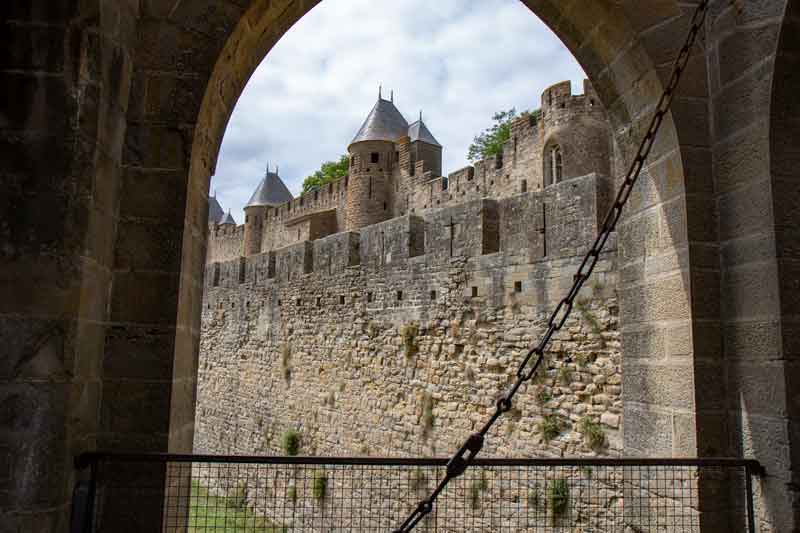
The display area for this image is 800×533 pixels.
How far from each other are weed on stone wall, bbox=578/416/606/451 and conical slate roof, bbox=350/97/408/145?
1979cm

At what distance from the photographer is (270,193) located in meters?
33.8

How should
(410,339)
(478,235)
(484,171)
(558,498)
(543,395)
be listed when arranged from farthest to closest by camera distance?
(484,171), (410,339), (478,235), (543,395), (558,498)

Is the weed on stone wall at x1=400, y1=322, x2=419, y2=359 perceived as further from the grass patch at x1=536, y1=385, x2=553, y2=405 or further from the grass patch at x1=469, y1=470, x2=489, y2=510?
the grass patch at x1=536, y1=385, x2=553, y2=405

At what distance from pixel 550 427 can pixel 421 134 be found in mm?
19818

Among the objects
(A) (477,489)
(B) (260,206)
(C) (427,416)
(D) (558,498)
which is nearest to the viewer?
(D) (558,498)

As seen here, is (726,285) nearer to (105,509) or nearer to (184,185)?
(184,185)

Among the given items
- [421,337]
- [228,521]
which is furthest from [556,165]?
[228,521]

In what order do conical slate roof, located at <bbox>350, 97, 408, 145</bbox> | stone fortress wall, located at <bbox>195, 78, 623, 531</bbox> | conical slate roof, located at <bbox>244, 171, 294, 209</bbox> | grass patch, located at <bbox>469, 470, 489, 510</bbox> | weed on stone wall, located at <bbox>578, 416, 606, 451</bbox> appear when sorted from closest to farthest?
1. weed on stone wall, located at <bbox>578, 416, 606, 451</bbox>
2. stone fortress wall, located at <bbox>195, 78, 623, 531</bbox>
3. grass patch, located at <bbox>469, 470, 489, 510</bbox>
4. conical slate roof, located at <bbox>350, 97, 408, 145</bbox>
5. conical slate roof, located at <bbox>244, 171, 294, 209</bbox>

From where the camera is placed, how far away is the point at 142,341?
2.36m

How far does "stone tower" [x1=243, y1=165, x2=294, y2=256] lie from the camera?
31281 millimetres

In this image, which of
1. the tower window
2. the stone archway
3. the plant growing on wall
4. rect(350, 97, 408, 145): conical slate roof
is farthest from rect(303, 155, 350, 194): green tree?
the stone archway

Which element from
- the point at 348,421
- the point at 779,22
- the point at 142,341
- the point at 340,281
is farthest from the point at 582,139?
the point at 142,341

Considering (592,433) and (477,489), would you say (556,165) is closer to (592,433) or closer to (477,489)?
(477,489)

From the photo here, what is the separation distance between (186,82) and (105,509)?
1560 mm
